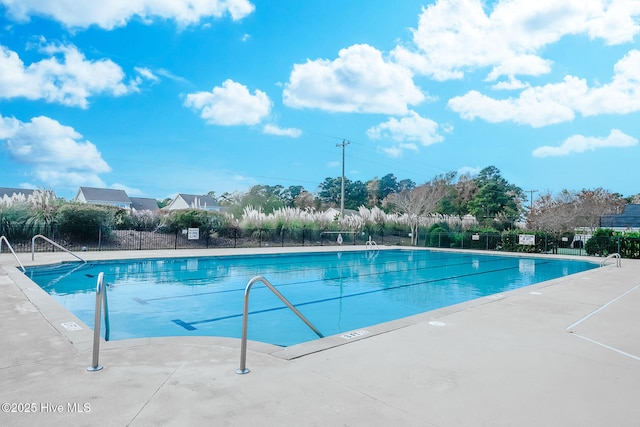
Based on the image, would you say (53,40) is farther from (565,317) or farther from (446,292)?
(565,317)

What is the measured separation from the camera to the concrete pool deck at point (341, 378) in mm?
2250

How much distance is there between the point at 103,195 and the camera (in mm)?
40938

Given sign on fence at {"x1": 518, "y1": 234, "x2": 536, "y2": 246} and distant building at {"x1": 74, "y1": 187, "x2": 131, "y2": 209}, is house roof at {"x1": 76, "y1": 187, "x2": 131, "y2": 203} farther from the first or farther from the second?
sign on fence at {"x1": 518, "y1": 234, "x2": 536, "y2": 246}

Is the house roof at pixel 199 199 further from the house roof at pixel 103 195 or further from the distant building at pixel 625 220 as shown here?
the distant building at pixel 625 220

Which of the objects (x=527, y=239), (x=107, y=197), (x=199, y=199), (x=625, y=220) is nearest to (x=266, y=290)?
(x=527, y=239)

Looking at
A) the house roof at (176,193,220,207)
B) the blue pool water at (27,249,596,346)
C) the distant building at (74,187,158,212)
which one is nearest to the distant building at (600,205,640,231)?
the blue pool water at (27,249,596,346)

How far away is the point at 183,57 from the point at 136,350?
21348 mm

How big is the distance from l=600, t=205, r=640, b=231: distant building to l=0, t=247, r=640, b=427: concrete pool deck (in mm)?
28579

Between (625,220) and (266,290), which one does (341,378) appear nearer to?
(266,290)

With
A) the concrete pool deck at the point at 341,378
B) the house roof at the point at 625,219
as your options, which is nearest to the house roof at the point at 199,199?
the house roof at the point at 625,219

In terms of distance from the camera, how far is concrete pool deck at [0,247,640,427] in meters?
2.25

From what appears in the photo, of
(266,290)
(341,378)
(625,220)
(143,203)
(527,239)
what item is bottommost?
(266,290)

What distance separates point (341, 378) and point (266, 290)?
19.0 feet

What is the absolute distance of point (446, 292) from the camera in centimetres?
879
